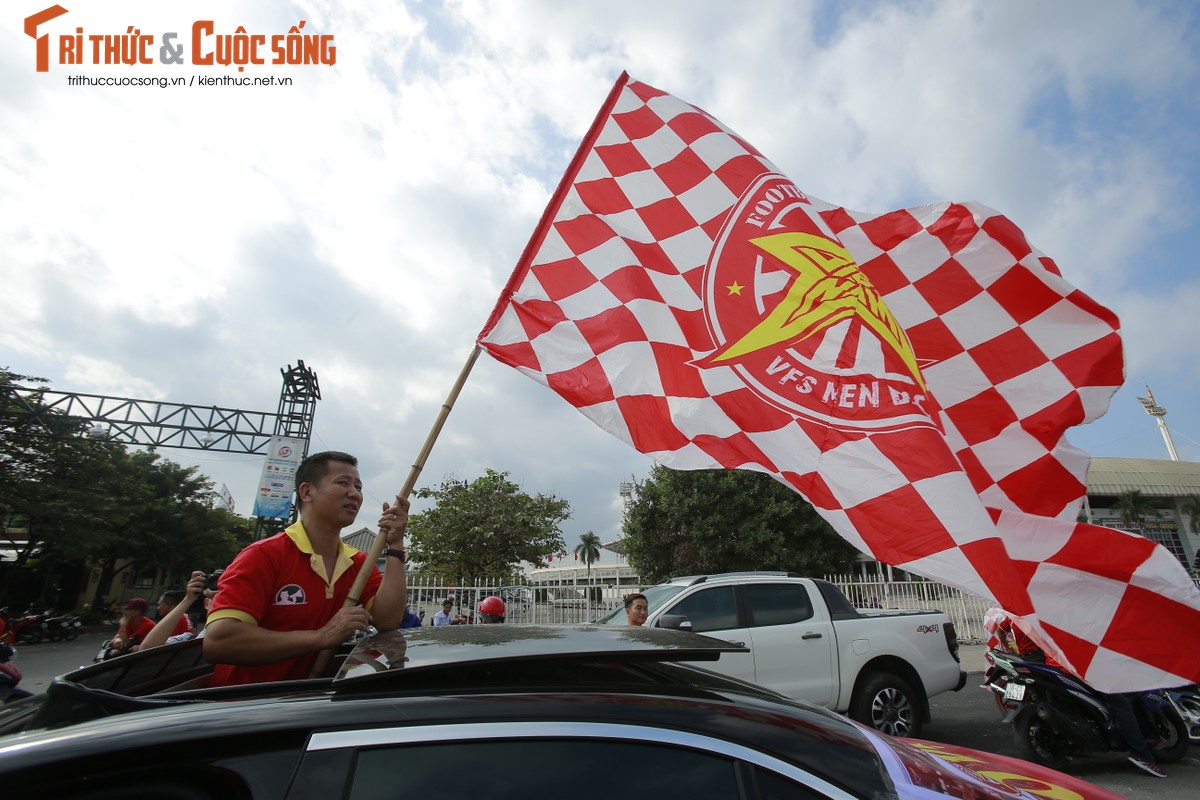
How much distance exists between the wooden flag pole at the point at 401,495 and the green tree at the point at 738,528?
16209 millimetres

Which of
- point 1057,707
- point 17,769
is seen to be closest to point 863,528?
point 17,769

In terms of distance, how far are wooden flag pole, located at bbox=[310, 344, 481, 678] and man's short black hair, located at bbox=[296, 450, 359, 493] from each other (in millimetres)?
286

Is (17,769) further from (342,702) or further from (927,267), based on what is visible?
(927,267)

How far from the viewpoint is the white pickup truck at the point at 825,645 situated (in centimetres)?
616

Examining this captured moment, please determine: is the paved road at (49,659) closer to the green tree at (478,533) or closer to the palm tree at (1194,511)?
the green tree at (478,533)

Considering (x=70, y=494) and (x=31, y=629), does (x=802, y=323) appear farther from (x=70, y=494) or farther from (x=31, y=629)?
(x=70, y=494)

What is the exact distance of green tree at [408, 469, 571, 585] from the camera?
22.2 m

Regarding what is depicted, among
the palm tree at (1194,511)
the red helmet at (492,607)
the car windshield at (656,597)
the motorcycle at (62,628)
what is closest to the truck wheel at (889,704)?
the car windshield at (656,597)

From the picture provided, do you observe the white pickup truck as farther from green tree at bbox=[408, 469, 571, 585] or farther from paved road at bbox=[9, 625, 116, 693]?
green tree at bbox=[408, 469, 571, 585]

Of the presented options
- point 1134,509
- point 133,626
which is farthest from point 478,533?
point 1134,509

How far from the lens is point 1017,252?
Answer: 425 cm

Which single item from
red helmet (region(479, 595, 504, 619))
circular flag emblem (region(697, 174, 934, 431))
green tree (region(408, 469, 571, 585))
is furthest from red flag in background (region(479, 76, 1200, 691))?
green tree (region(408, 469, 571, 585))

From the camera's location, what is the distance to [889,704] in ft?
20.5

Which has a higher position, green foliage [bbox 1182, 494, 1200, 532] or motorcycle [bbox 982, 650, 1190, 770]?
green foliage [bbox 1182, 494, 1200, 532]
